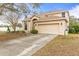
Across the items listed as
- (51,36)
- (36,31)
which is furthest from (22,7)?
(51,36)

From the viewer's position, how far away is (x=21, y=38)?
2.40 metres

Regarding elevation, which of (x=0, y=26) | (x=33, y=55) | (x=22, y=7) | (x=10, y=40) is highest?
(x=22, y=7)

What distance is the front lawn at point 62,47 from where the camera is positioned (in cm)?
232

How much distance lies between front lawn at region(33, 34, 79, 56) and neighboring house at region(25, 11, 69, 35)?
0.33ft

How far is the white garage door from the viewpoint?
243 centimetres

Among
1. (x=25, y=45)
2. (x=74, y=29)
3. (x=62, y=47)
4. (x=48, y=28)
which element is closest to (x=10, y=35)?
(x=25, y=45)

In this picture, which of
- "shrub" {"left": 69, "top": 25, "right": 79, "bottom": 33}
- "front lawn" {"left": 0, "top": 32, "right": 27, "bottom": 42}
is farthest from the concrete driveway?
"shrub" {"left": 69, "top": 25, "right": 79, "bottom": 33}

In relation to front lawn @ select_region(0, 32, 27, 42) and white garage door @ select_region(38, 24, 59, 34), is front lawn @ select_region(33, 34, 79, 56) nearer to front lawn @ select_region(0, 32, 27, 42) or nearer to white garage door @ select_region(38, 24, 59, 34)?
white garage door @ select_region(38, 24, 59, 34)

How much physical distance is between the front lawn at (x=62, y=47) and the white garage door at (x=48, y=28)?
4.3 inches

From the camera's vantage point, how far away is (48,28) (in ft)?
8.04

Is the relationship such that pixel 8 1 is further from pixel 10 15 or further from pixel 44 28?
pixel 44 28

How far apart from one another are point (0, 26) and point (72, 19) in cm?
91

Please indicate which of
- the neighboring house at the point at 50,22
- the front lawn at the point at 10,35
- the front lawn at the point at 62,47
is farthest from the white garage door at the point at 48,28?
the front lawn at the point at 10,35

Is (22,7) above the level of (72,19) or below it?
above
